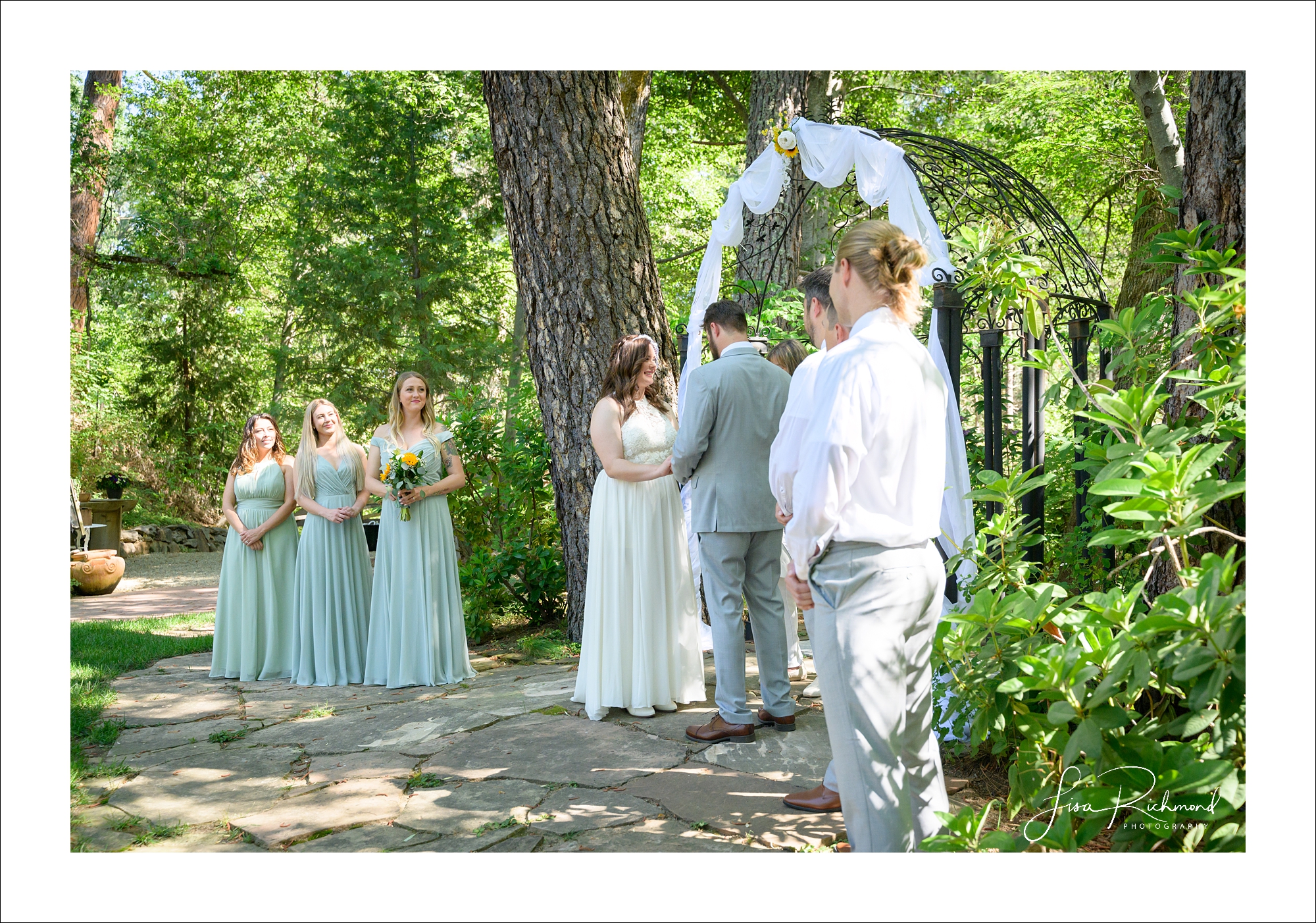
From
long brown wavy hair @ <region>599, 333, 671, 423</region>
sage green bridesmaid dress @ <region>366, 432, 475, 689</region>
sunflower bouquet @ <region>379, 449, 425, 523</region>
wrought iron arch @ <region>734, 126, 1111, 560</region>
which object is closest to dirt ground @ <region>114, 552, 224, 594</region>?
sage green bridesmaid dress @ <region>366, 432, 475, 689</region>

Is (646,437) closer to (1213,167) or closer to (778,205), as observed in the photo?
(1213,167)

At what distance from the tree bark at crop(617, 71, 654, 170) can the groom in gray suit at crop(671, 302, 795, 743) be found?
6.25 m

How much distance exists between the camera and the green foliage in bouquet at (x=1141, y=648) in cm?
232

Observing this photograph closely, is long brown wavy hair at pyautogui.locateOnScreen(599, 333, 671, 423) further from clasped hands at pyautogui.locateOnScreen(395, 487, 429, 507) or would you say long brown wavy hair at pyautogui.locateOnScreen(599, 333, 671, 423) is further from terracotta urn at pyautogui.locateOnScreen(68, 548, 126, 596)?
terracotta urn at pyautogui.locateOnScreen(68, 548, 126, 596)

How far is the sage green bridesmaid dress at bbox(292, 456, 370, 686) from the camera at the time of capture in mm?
5734

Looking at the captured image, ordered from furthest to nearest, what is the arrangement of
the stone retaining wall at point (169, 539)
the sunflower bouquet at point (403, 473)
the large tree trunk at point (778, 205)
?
the stone retaining wall at point (169, 539) → the large tree trunk at point (778, 205) → the sunflower bouquet at point (403, 473)

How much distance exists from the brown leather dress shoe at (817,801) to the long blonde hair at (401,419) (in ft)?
10.8

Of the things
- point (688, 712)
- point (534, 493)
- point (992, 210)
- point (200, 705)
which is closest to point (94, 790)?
point (200, 705)

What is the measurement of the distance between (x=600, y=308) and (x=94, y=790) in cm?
357

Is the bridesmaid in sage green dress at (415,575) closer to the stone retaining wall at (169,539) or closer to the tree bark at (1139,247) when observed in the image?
the tree bark at (1139,247)

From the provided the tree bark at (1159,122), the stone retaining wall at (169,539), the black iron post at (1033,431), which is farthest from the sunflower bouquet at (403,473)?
the stone retaining wall at (169,539)

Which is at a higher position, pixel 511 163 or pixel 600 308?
pixel 511 163
